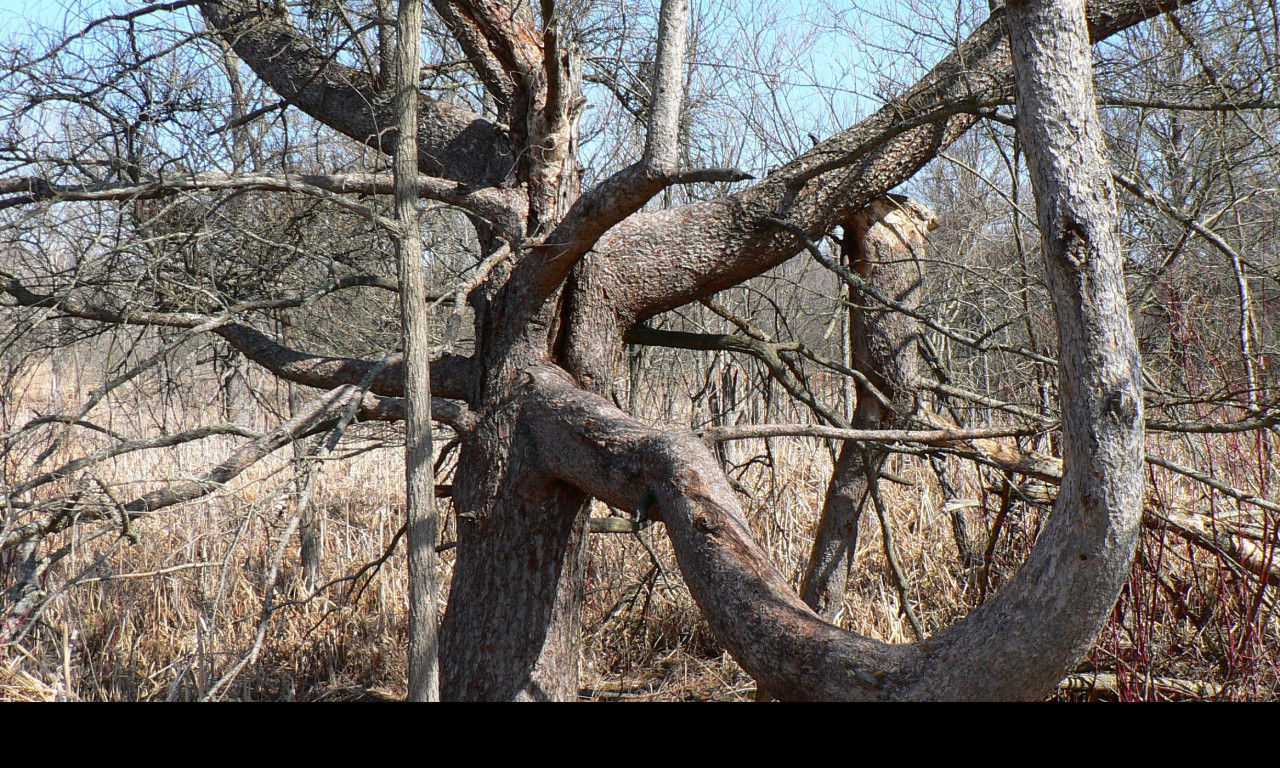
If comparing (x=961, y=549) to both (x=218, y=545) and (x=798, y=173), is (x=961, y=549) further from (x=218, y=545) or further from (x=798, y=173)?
(x=218, y=545)

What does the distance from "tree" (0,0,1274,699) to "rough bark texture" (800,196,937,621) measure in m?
0.05

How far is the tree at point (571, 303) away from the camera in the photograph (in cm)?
226

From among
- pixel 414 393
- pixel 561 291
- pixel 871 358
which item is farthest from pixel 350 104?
pixel 871 358

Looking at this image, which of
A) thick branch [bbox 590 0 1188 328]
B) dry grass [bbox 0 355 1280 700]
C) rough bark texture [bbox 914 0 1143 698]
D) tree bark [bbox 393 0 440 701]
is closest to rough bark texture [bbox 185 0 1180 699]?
thick branch [bbox 590 0 1188 328]

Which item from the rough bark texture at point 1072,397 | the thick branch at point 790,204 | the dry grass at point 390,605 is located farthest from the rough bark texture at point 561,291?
the dry grass at point 390,605

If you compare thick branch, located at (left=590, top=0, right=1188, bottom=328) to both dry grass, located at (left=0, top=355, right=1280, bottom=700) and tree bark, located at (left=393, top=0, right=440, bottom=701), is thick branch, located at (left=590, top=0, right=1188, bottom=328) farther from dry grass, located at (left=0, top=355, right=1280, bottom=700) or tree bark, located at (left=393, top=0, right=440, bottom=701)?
dry grass, located at (left=0, top=355, right=1280, bottom=700)

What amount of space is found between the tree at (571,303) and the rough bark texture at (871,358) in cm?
5

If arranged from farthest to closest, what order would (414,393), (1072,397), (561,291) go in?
(561,291) < (414,393) < (1072,397)

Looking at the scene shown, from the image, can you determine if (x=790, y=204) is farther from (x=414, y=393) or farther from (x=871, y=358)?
(x=414, y=393)

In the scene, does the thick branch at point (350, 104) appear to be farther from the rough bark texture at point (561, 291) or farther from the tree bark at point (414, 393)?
the tree bark at point (414, 393)

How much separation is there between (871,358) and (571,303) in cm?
163

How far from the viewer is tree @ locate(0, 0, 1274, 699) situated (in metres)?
2.26

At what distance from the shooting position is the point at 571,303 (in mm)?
4129

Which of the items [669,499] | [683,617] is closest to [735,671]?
[683,617]
